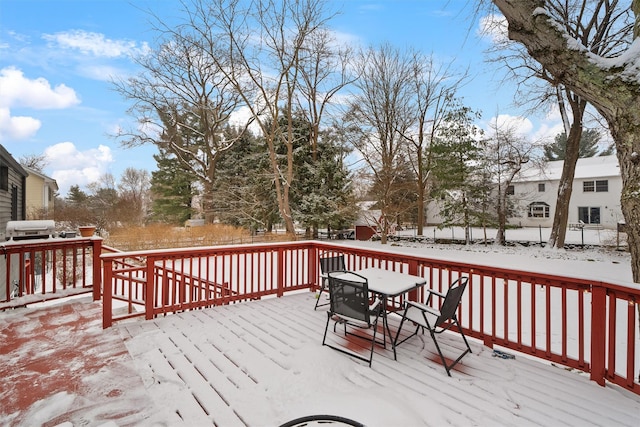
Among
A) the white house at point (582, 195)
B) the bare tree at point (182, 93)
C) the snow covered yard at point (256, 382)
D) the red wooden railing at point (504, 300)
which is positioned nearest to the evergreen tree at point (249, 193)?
the bare tree at point (182, 93)

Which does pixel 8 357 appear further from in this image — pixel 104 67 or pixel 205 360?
pixel 104 67

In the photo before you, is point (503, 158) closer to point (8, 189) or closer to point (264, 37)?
point (264, 37)

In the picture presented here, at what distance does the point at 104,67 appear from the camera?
1318 cm

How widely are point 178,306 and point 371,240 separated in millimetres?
15248

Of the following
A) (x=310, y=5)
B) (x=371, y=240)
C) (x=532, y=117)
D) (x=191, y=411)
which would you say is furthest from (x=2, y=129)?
(x=532, y=117)

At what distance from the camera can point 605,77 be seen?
2.51 metres

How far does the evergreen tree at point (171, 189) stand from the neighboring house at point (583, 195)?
21840mm

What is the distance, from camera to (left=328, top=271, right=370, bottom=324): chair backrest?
9.36ft

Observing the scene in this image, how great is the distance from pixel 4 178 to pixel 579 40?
711 inches

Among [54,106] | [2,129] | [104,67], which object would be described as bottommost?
[2,129]

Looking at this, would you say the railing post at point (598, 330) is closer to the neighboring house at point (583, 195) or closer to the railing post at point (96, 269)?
the railing post at point (96, 269)

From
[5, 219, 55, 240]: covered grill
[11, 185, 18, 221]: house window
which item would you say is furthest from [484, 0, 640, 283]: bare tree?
[11, 185, 18, 221]: house window

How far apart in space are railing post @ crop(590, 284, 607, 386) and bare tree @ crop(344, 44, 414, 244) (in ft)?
42.9

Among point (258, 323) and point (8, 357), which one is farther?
point (258, 323)
